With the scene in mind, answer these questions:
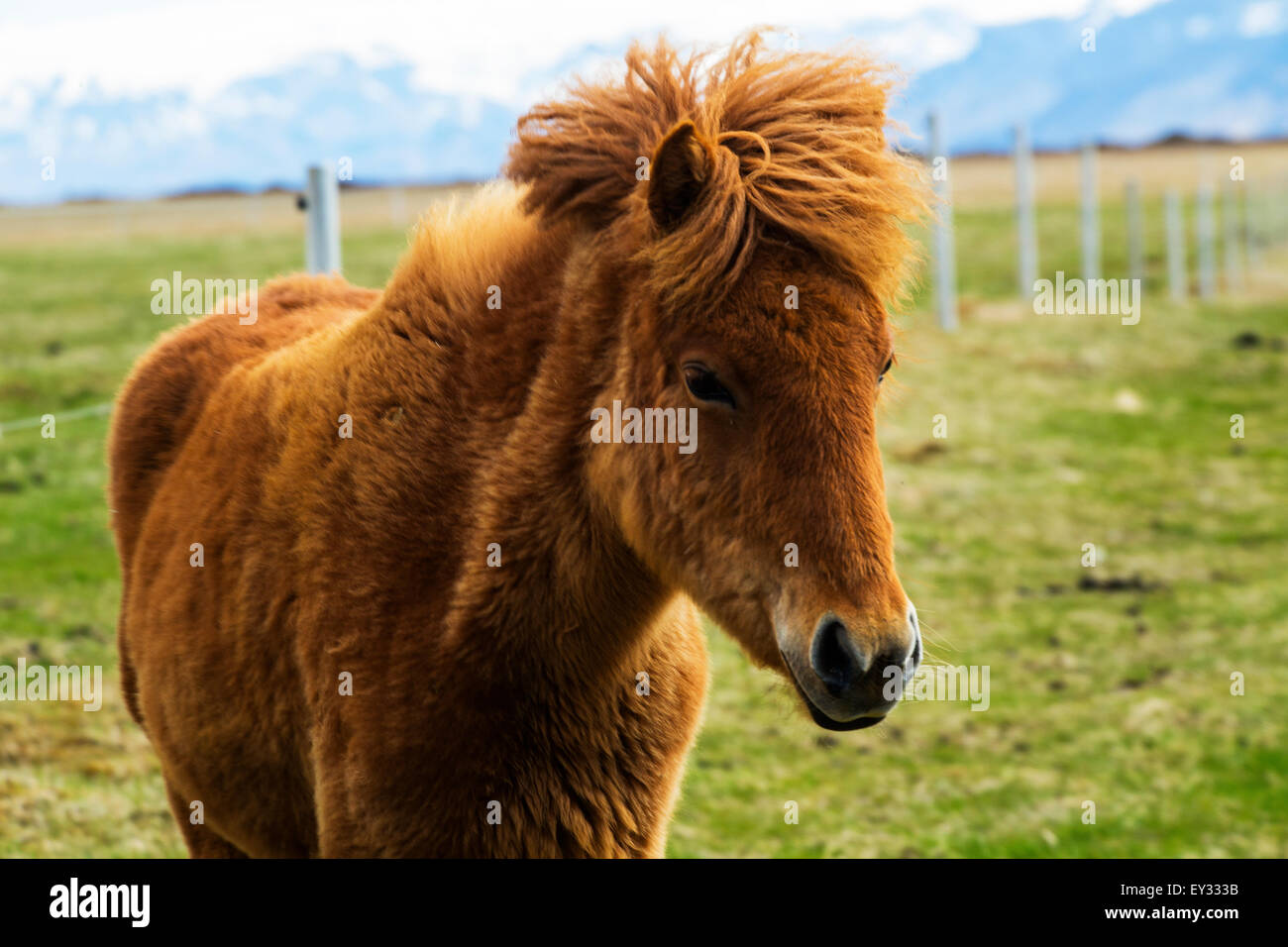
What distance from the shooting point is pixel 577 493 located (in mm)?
2768

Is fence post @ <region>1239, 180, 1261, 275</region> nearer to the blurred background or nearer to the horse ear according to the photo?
the blurred background

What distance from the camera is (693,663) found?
318 centimetres

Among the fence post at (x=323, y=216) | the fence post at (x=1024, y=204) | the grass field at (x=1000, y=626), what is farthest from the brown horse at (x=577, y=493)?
the fence post at (x=1024, y=204)

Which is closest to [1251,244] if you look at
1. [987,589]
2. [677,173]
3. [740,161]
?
[987,589]

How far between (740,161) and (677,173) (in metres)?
0.17

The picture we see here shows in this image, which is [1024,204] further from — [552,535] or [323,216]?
[552,535]

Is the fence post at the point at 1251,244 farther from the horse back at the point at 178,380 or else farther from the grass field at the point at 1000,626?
the horse back at the point at 178,380

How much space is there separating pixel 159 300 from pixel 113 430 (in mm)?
759

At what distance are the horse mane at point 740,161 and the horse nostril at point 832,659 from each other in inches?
29.2

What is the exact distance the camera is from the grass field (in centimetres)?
571

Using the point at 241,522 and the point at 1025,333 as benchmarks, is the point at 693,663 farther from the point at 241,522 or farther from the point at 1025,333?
the point at 1025,333

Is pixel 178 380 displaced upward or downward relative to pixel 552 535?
upward

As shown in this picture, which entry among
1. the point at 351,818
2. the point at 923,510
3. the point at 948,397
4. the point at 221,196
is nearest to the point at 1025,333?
the point at 948,397

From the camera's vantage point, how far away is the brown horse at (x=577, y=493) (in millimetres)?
2469
